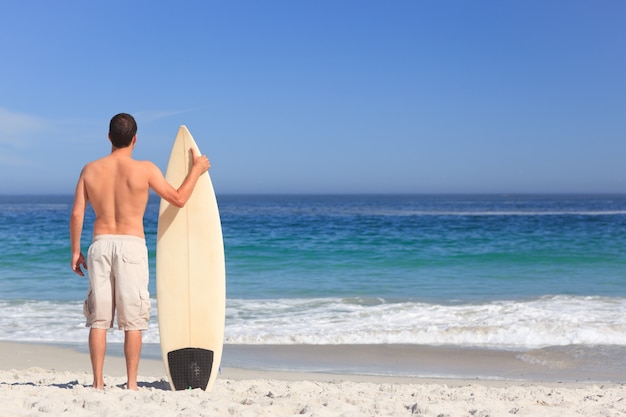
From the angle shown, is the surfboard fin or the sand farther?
the surfboard fin

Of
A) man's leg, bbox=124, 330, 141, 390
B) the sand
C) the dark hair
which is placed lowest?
the sand

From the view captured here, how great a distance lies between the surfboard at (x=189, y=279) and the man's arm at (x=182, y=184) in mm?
138

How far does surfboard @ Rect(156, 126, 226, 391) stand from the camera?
4059mm

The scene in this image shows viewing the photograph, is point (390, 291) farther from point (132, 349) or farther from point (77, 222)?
point (77, 222)

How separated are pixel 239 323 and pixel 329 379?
2540 mm

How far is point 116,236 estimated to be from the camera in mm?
3459

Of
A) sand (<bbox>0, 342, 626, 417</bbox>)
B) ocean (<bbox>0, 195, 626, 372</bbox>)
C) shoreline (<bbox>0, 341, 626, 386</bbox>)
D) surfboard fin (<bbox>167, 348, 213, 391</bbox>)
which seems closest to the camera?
sand (<bbox>0, 342, 626, 417</bbox>)

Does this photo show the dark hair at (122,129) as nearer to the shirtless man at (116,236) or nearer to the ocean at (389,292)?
the shirtless man at (116,236)

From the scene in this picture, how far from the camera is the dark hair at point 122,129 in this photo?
3.47 metres

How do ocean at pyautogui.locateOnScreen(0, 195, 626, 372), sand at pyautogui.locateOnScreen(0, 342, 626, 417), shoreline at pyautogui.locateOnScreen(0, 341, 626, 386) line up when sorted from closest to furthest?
1. sand at pyautogui.locateOnScreen(0, 342, 626, 417)
2. shoreline at pyautogui.locateOnScreen(0, 341, 626, 386)
3. ocean at pyautogui.locateOnScreen(0, 195, 626, 372)

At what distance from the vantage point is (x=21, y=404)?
132 inches

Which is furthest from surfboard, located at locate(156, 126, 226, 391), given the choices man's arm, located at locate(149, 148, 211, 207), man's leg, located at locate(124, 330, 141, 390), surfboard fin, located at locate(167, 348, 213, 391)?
man's leg, located at locate(124, 330, 141, 390)

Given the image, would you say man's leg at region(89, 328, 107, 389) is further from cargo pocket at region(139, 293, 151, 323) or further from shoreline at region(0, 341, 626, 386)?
shoreline at region(0, 341, 626, 386)

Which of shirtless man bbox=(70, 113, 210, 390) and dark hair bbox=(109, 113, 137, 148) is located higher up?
dark hair bbox=(109, 113, 137, 148)
